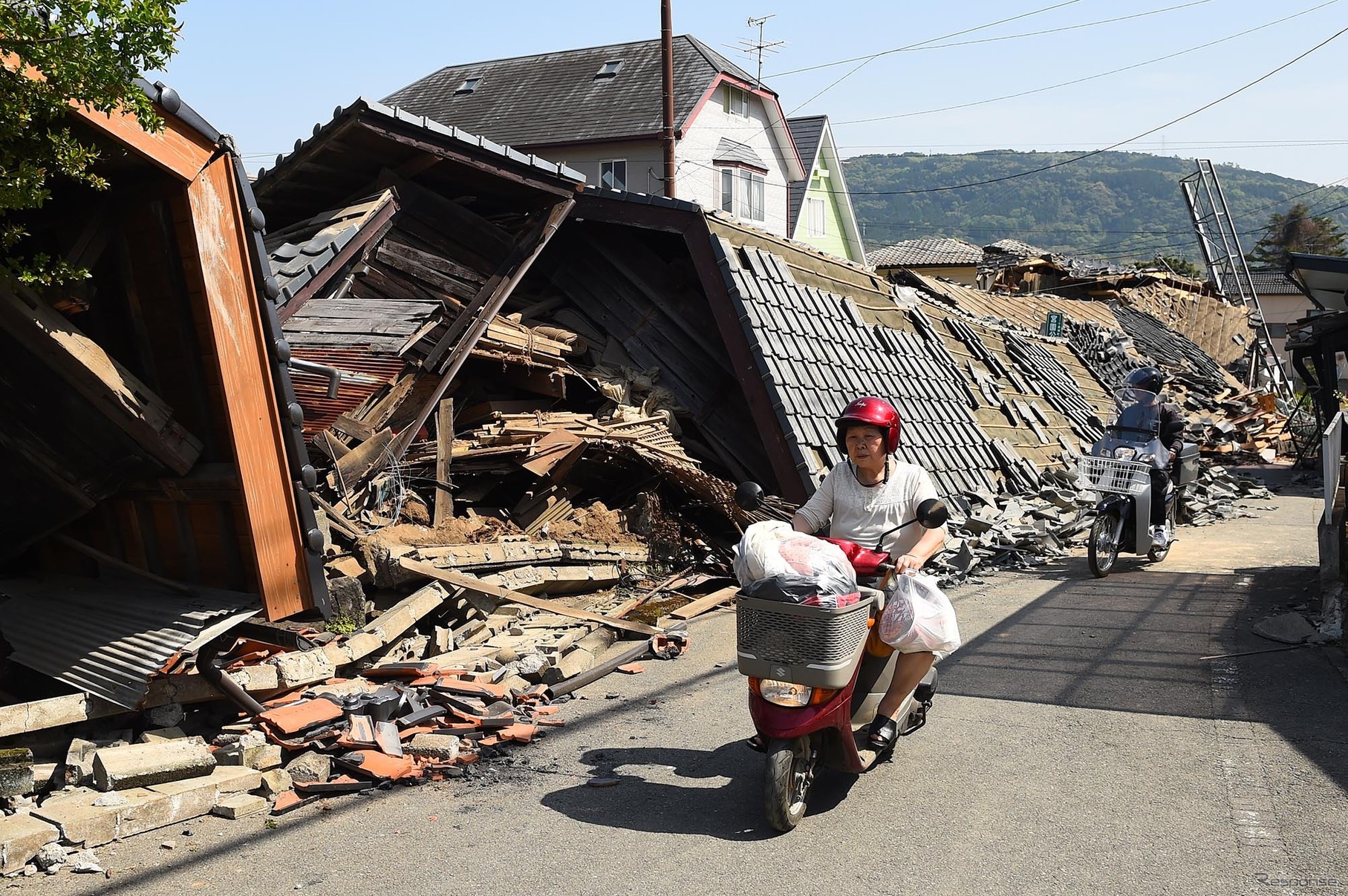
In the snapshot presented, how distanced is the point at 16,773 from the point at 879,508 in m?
4.47

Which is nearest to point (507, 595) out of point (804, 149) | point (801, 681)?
point (801, 681)

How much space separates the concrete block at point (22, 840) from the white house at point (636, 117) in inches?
1224

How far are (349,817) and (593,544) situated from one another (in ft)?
17.2

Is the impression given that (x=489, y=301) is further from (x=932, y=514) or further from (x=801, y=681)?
(x=801, y=681)

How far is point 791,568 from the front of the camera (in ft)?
16.6

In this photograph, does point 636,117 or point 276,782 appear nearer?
Result: point 276,782

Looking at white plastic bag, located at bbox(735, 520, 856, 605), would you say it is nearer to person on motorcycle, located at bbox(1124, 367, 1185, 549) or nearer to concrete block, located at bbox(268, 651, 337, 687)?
concrete block, located at bbox(268, 651, 337, 687)

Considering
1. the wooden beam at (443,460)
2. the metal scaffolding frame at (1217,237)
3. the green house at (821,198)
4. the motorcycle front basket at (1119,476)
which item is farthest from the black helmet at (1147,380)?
the metal scaffolding frame at (1217,237)

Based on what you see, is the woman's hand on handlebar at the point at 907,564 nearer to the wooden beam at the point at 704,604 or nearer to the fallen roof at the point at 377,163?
the wooden beam at the point at 704,604

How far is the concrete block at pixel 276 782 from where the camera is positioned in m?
5.76

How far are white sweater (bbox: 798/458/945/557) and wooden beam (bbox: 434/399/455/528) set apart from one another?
206 inches

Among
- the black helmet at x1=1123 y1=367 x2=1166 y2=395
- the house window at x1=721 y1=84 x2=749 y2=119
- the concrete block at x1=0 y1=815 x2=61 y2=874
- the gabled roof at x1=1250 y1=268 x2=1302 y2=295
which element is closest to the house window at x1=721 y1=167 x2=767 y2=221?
the house window at x1=721 y1=84 x2=749 y2=119

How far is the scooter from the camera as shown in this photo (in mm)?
4938

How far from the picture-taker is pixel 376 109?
10141 millimetres
